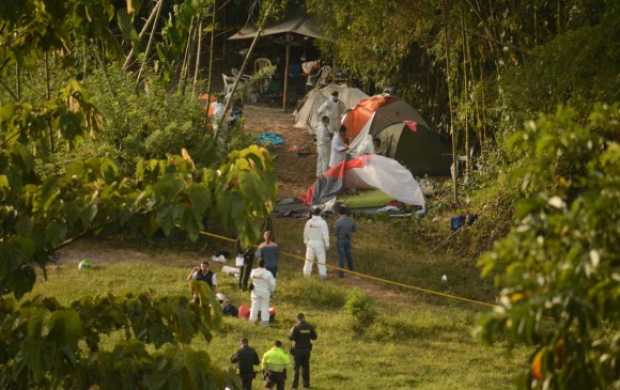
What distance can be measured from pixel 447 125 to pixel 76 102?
2163cm

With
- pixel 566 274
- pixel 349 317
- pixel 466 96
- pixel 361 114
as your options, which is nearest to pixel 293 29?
pixel 361 114

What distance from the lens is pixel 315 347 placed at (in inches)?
A: 672

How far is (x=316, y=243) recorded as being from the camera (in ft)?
65.6

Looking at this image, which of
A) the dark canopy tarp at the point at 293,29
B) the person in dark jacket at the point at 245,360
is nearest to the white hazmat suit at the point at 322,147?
the dark canopy tarp at the point at 293,29

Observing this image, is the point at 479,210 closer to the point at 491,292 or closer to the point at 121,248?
the point at 491,292

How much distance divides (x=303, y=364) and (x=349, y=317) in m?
2.51

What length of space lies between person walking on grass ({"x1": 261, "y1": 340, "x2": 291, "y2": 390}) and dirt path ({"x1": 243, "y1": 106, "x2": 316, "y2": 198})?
9347mm

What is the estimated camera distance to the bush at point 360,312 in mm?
17859

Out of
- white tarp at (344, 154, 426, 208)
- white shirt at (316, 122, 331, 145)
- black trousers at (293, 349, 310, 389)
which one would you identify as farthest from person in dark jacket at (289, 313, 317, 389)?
white shirt at (316, 122, 331, 145)

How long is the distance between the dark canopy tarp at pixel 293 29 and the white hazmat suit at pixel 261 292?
551 inches

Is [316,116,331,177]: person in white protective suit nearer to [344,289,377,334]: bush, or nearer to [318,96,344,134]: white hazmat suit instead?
[318,96,344,134]: white hazmat suit

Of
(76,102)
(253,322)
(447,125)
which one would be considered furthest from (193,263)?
(76,102)

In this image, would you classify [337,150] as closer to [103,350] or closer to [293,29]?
[293,29]

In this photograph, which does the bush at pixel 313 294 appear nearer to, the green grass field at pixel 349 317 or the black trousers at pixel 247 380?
the green grass field at pixel 349 317
